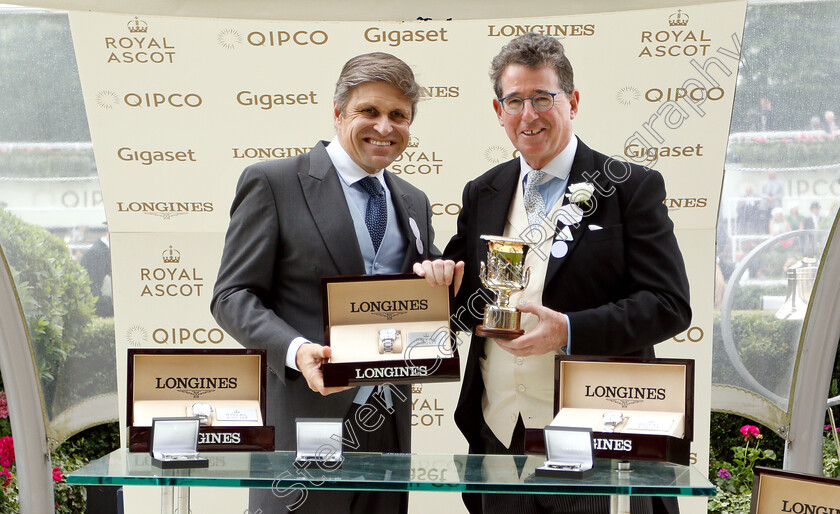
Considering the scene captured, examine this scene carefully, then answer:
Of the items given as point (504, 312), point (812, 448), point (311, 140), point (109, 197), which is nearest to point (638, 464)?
point (504, 312)

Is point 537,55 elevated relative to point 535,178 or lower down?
elevated

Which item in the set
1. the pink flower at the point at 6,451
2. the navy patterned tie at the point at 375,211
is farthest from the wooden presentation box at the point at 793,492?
the pink flower at the point at 6,451

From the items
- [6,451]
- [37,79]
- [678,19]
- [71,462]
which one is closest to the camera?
[678,19]

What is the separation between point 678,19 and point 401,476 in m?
3.44

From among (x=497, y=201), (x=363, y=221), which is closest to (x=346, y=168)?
(x=363, y=221)

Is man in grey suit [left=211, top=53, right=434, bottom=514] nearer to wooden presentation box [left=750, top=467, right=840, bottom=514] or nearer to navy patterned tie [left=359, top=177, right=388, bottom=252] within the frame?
navy patterned tie [left=359, top=177, right=388, bottom=252]

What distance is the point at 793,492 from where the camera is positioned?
2.34 metres

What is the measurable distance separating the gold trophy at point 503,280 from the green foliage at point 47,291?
314 centimetres

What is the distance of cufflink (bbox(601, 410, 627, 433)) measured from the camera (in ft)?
8.20

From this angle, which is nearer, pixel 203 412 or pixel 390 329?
pixel 203 412

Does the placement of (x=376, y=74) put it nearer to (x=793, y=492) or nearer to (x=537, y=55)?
(x=537, y=55)

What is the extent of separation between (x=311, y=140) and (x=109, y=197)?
1.22 metres

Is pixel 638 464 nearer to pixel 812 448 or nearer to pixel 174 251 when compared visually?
pixel 812 448

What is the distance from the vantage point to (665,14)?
4941mm
